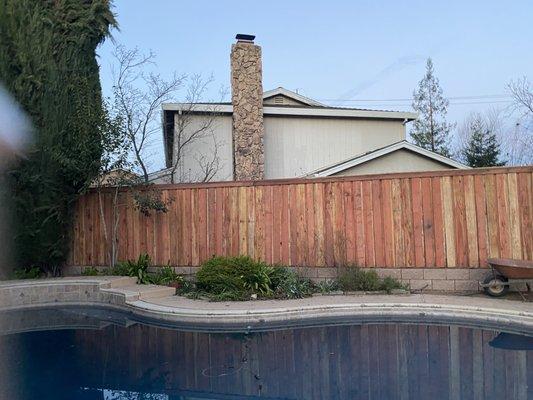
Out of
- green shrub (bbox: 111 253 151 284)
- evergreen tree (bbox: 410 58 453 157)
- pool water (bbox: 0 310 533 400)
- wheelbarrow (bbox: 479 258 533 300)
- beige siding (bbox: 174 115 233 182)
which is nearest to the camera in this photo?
pool water (bbox: 0 310 533 400)

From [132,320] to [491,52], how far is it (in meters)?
12.1

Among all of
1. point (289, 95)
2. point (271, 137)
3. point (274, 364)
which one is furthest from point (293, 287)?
point (289, 95)

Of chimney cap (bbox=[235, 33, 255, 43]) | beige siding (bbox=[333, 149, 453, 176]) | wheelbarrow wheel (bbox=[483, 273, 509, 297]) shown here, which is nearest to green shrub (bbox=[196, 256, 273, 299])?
wheelbarrow wheel (bbox=[483, 273, 509, 297])

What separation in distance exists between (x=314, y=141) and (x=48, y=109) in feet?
26.9

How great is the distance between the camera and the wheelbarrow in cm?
800

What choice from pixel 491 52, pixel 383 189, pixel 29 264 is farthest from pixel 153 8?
pixel 491 52

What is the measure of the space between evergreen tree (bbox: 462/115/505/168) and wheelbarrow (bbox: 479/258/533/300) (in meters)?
17.9

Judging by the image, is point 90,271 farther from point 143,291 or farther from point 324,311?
point 324,311

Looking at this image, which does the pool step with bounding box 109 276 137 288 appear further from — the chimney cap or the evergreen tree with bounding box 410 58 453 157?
the evergreen tree with bounding box 410 58 453 157

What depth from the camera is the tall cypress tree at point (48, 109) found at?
1077 cm

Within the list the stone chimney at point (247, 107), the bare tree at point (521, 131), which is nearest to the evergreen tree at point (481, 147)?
the bare tree at point (521, 131)

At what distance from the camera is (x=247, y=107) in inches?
583

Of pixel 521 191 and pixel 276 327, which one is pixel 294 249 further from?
pixel 521 191

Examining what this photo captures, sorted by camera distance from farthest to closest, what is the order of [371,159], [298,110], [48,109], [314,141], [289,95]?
[289,95]
[314,141]
[298,110]
[371,159]
[48,109]
